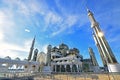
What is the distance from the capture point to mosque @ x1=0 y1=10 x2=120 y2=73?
31.2 metres

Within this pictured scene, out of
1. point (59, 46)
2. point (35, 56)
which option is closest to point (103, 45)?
point (59, 46)

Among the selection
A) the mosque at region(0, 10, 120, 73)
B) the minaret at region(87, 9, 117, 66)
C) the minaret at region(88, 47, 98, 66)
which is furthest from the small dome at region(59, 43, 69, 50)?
the minaret at region(87, 9, 117, 66)

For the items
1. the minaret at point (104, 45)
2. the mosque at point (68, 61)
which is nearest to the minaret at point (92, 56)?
the mosque at point (68, 61)

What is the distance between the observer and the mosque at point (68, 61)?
3115cm

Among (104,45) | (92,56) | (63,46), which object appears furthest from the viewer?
(63,46)

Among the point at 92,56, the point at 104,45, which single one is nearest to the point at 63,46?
the point at 92,56

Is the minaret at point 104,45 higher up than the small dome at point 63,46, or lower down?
lower down

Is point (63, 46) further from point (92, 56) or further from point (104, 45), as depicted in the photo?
point (104, 45)

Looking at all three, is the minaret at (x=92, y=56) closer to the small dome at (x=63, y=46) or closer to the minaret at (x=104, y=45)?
the small dome at (x=63, y=46)

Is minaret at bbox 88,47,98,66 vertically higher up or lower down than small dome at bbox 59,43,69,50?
lower down

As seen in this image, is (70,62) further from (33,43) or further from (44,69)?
(33,43)

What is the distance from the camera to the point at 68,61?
45.7 meters

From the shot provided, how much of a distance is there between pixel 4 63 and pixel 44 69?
55.1 ft

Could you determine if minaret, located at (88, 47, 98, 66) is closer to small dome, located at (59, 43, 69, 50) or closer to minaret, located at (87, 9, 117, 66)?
small dome, located at (59, 43, 69, 50)
